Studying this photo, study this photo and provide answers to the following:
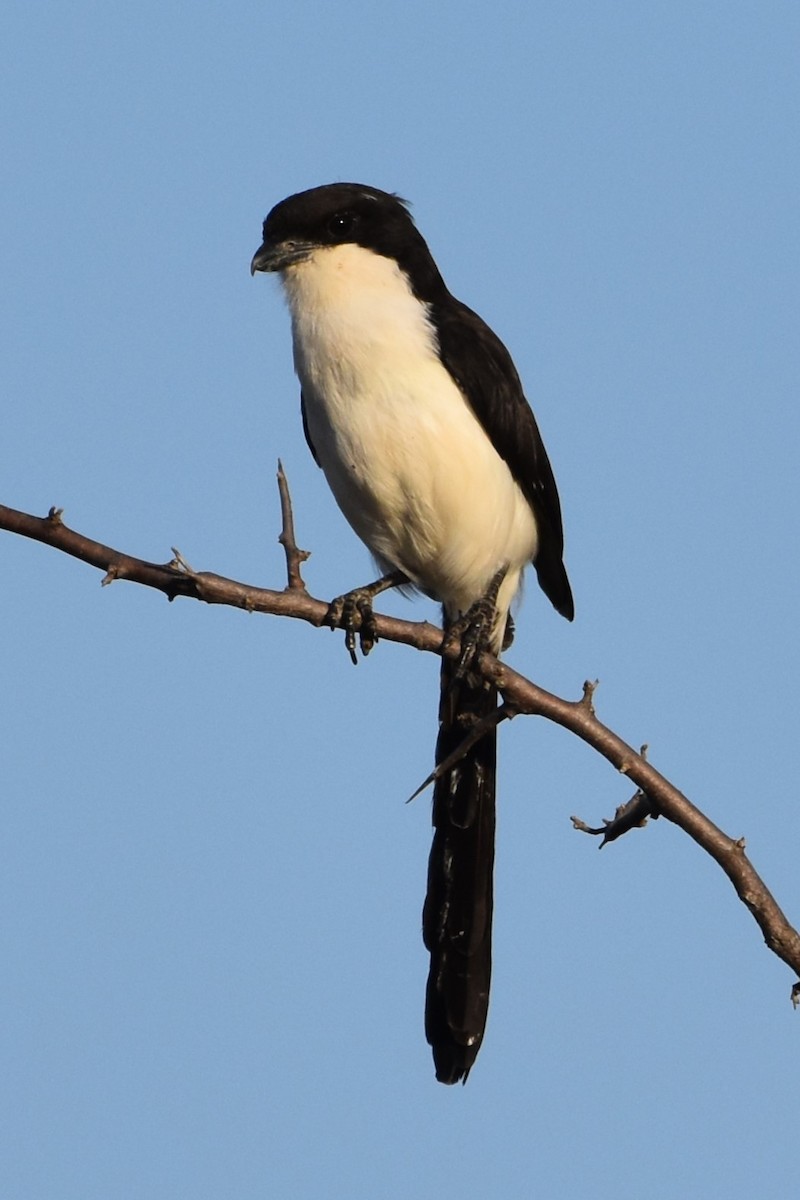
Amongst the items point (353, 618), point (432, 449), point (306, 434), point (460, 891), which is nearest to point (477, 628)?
point (353, 618)

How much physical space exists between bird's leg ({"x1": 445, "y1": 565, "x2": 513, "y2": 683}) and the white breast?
0.25 feet

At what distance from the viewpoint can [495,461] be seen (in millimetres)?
5695

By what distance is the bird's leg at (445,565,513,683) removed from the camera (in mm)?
4715

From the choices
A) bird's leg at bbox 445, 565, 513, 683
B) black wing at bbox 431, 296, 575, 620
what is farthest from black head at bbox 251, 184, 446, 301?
bird's leg at bbox 445, 565, 513, 683

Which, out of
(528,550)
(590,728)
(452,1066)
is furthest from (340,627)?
(590,728)

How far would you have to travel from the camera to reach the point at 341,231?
5.84m

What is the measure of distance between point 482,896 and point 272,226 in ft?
8.33

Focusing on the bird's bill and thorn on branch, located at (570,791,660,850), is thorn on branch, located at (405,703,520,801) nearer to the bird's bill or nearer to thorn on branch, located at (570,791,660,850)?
thorn on branch, located at (570,791,660,850)

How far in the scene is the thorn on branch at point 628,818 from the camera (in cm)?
345

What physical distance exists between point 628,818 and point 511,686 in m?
0.41

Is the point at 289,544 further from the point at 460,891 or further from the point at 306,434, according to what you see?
the point at 306,434

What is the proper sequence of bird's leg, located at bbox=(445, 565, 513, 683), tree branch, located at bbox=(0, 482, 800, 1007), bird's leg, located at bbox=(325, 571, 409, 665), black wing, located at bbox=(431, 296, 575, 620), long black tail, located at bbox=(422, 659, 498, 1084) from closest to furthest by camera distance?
tree branch, located at bbox=(0, 482, 800, 1007)
bird's leg, located at bbox=(445, 565, 513, 683)
long black tail, located at bbox=(422, 659, 498, 1084)
bird's leg, located at bbox=(325, 571, 409, 665)
black wing, located at bbox=(431, 296, 575, 620)

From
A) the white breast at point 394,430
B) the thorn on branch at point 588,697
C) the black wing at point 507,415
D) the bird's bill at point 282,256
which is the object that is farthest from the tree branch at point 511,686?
the bird's bill at point 282,256

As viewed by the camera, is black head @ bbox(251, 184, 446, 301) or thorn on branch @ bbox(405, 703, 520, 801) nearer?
thorn on branch @ bbox(405, 703, 520, 801)
